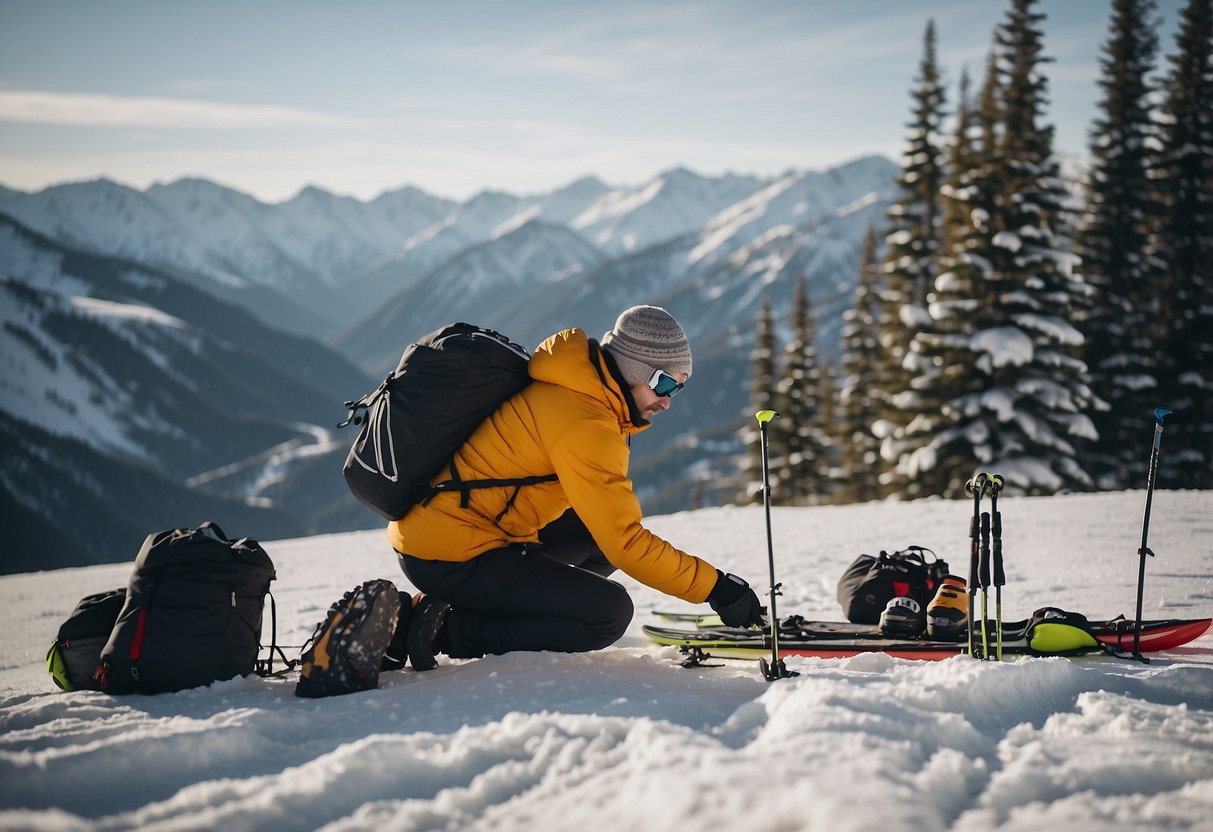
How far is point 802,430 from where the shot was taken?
94.1 ft

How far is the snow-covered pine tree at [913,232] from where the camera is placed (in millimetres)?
24547

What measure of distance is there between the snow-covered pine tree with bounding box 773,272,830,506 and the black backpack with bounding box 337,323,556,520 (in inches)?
1003

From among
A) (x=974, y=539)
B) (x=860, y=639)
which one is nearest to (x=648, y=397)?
(x=974, y=539)

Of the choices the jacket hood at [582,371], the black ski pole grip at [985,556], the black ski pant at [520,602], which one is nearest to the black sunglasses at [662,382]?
the jacket hood at [582,371]

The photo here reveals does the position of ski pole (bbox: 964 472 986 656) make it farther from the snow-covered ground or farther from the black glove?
the black glove

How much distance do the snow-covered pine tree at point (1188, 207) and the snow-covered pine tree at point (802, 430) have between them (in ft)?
32.8

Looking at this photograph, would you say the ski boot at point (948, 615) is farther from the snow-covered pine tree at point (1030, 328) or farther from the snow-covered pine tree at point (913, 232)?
the snow-covered pine tree at point (913, 232)

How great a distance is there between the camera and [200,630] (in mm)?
3762

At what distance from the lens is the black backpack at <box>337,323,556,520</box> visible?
373 centimetres

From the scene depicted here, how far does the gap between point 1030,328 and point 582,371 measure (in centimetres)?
1844

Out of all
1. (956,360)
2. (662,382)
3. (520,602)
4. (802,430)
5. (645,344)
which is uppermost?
(956,360)

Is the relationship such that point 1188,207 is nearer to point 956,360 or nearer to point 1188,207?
point 1188,207

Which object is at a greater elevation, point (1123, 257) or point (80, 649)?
point (1123, 257)

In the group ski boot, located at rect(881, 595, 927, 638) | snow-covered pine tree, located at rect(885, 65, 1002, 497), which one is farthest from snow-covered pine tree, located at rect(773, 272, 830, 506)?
ski boot, located at rect(881, 595, 927, 638)
